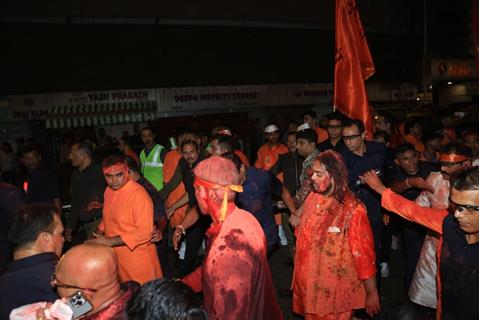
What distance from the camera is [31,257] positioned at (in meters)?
3.01

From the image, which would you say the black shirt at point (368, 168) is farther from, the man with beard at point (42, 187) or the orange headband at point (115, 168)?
the man with beard at point (42, 187)

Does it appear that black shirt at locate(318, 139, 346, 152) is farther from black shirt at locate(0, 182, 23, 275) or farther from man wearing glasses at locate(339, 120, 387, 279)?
black shirt at locate(0, 182, 23, 275)

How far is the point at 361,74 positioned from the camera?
258 inches

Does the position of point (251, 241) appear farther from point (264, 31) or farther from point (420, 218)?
point (264, 31)

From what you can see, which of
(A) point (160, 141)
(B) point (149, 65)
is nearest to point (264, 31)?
(B) point (149, 65)

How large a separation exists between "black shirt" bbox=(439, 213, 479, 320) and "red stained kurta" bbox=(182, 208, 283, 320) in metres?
1.29

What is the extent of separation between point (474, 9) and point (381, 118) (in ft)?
12.6

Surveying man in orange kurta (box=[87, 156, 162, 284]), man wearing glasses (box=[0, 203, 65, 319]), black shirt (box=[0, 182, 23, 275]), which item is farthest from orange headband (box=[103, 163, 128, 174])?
man wearing glasses (box=[0, 203, 65, 319])

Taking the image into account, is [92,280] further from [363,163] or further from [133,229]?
[363,163]

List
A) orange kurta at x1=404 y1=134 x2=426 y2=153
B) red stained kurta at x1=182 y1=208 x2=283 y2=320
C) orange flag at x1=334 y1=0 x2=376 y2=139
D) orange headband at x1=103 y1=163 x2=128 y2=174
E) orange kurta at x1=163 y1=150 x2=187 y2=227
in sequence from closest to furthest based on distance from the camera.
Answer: red stained kurta at x1=182 y1=208 x2=283 y2=320 → orange headband at x1=103 y1=163 x2=128 y2=174 → orange flag at x1=334 y1=0 x2=376 y2=139 → orange kurta at x1=163 y1=150 x2=187 y2=227 → orange kurta at x1=404 y1=134 x2=426 y2=153

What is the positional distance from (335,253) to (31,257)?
228cm

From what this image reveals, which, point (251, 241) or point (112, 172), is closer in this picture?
point (251, 241)

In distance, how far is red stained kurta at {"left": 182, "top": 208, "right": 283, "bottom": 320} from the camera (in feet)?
8.14

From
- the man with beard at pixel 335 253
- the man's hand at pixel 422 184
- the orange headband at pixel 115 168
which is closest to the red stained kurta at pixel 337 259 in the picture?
the man with beard at pixel 335 253
